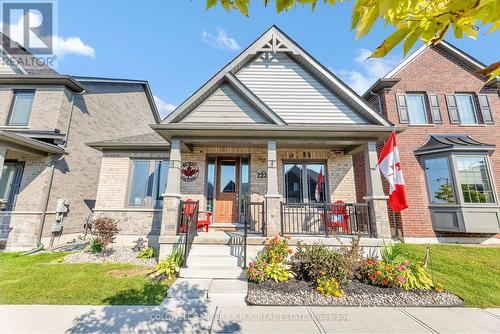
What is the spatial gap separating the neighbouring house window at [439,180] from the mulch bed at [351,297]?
5942mm

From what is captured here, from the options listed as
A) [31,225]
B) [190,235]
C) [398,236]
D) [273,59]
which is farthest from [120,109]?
[398,236]

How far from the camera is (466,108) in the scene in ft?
34.1

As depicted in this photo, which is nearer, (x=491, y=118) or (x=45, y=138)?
(x=45, y=138)

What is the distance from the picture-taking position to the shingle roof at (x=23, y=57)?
10.8 metres

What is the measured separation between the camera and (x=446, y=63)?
1082cm

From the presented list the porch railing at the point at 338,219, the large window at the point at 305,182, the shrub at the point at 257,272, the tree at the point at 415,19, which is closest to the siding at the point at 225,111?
the large window at the point at 305,182

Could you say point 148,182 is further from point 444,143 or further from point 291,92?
point 444,143

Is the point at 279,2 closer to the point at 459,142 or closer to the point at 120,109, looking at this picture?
the point at 459,142

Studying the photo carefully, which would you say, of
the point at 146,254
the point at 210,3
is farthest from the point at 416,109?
the point at 146,254

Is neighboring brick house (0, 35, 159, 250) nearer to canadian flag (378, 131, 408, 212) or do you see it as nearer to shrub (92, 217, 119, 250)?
shrub (92, 217, 119, 250)

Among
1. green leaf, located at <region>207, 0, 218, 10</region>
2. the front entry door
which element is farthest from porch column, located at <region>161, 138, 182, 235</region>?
green leaf, located at <region>207, 0, 218, 10</region>

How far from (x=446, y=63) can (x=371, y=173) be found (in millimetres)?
9160

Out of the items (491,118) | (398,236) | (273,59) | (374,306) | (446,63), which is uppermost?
(446,63)

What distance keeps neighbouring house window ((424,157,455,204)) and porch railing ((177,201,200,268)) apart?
976 cm
